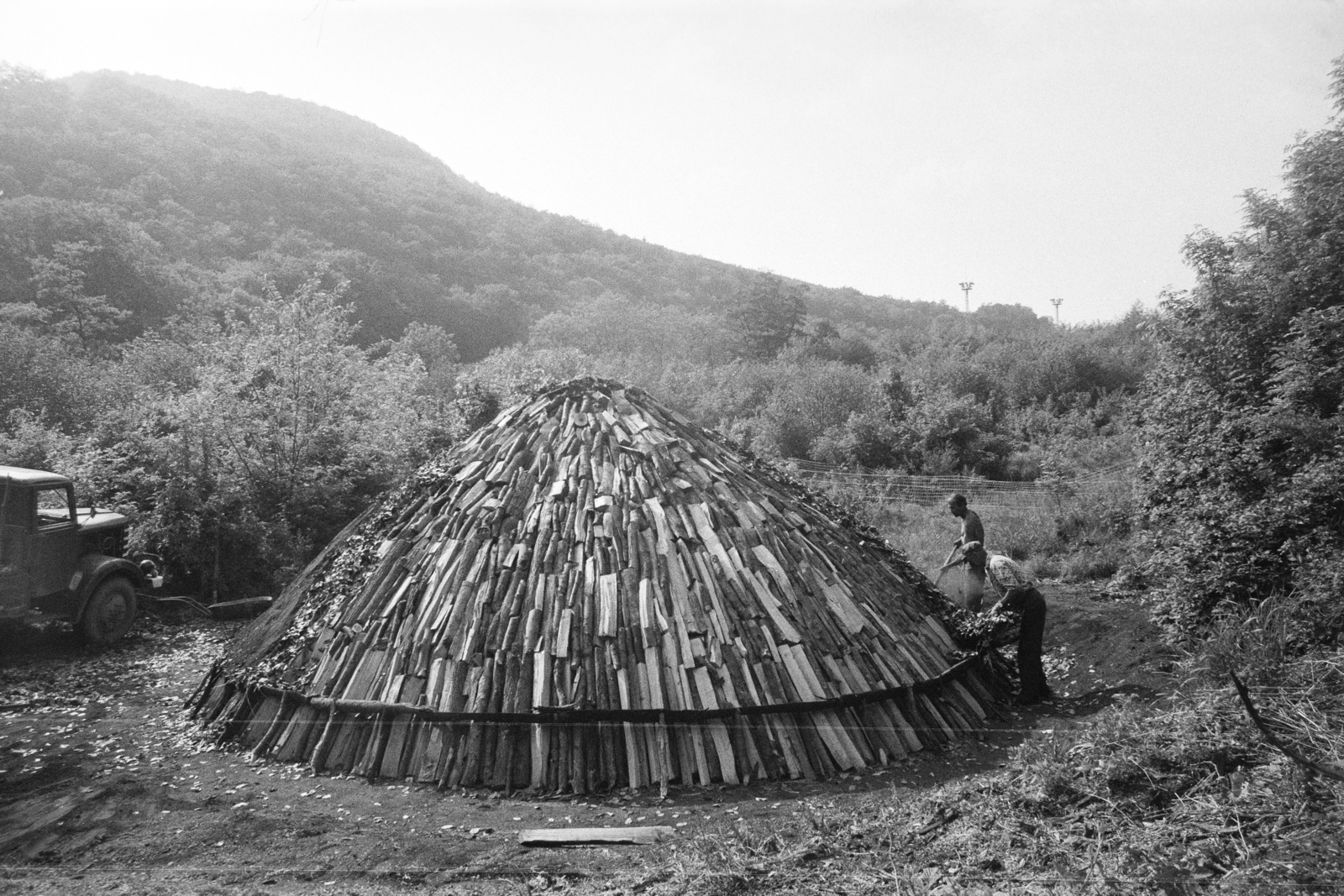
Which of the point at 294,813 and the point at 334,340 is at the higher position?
the point at 334,340

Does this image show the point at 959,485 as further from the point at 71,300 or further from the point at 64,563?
the point at 71,300

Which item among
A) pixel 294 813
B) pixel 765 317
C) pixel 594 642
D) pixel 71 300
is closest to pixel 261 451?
pixel 294 813

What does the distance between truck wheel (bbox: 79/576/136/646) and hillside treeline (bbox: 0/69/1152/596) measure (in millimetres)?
2099

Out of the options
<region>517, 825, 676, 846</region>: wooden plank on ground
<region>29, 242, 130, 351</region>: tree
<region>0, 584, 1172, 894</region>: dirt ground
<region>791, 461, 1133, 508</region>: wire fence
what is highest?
<region>29, 242, 130, 351</region>: tree

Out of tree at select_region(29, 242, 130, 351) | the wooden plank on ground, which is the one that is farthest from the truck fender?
tree at select_region(29, 242, 130, 351)

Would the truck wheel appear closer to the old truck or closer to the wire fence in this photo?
the old truck

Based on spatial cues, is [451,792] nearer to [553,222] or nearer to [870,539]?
[870,539]

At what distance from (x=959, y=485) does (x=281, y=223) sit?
42996mm

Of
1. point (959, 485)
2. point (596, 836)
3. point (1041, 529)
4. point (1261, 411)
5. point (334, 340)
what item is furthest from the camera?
point (959, 485)

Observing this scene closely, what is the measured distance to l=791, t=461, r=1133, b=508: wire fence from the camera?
57.6 feet

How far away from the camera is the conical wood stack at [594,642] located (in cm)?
566

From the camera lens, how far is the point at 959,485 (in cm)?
2170

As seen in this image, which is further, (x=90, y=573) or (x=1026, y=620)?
(x=90, y=573)

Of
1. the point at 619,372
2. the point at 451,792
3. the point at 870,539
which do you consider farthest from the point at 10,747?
the point at 619,372
